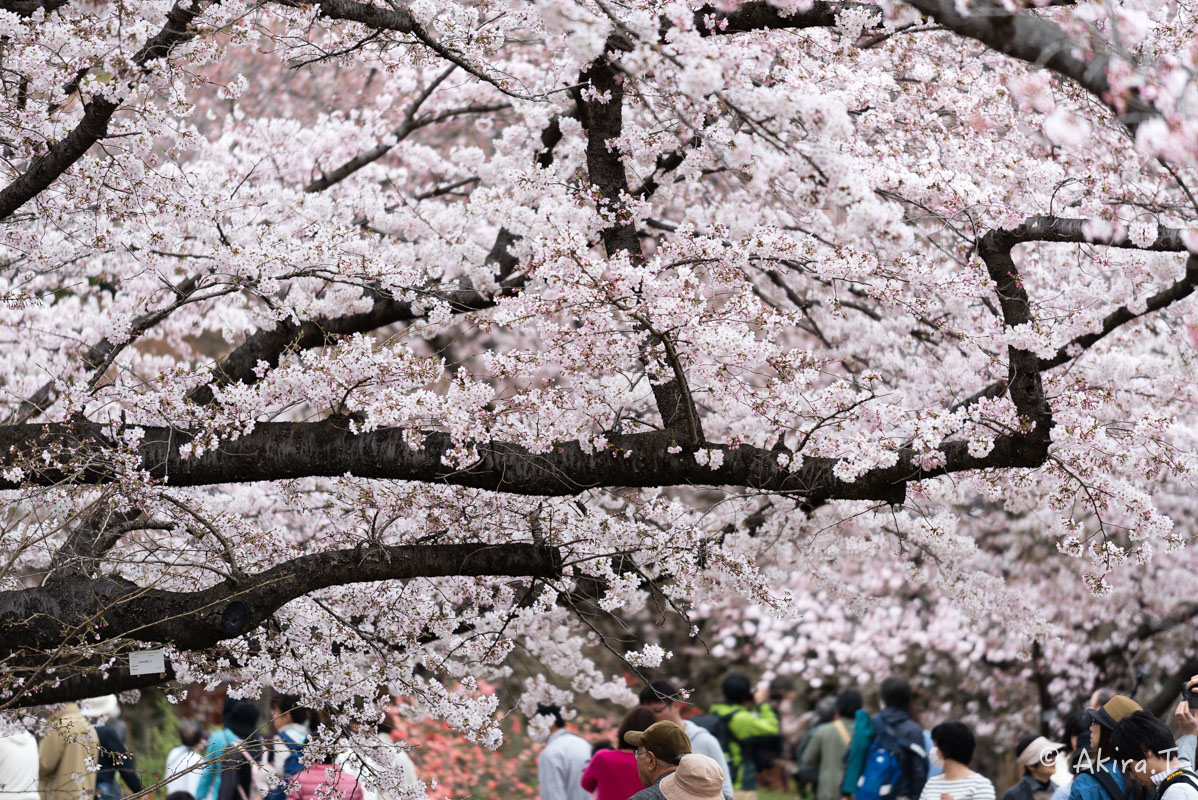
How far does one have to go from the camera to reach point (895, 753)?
6.96 meters

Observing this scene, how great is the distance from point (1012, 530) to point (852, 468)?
7.24m

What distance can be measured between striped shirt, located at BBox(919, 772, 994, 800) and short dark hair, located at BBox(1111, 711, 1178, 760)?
1.41 metres

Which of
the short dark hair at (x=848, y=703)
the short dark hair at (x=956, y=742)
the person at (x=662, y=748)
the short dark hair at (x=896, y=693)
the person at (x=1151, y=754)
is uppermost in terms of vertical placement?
the person at (x=662, y=748)

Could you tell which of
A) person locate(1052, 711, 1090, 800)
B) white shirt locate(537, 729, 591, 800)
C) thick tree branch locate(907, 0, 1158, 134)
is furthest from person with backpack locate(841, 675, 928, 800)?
thick tree branch locate(907, 0, 1158, 134)

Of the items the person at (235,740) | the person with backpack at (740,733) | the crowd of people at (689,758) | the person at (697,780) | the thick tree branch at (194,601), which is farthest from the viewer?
the person with backpack at (740,733)

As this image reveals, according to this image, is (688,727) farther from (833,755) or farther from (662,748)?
(833,755)

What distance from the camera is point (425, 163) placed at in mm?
7816

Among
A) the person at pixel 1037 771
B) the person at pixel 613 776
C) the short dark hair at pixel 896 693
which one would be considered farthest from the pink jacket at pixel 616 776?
the short dark hair at pixel 896 693

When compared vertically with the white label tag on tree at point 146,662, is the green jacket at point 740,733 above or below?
below

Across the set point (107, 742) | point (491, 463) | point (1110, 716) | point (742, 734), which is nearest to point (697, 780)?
point (491, 463)

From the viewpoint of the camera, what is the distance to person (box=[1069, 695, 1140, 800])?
428 cm

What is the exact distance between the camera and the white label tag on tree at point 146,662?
4.19 meters

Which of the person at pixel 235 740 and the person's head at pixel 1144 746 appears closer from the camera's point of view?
the person's head at pixel 1144 746

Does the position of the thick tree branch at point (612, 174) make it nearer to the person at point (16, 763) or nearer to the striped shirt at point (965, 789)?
the striped shirt at point (965, 789)
